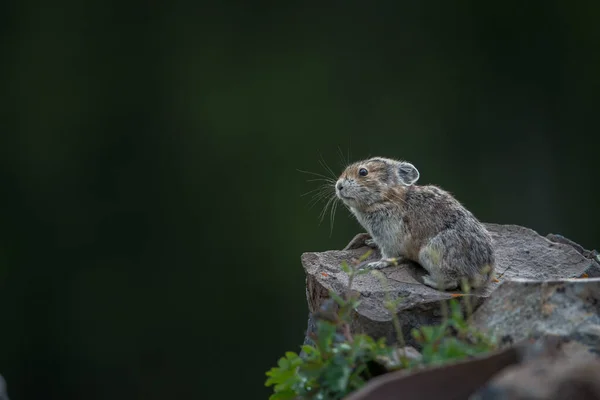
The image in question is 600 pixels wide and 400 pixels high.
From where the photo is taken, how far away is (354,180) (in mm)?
5754

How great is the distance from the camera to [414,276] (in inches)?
201

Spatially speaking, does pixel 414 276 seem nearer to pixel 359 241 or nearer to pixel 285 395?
pixel 359 241

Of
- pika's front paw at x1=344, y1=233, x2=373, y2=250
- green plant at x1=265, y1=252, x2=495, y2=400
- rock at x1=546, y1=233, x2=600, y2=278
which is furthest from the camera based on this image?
pika's front paw at x1=344, y1=233, x2=373, y2=250

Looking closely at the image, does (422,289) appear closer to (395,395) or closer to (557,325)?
(557,325)

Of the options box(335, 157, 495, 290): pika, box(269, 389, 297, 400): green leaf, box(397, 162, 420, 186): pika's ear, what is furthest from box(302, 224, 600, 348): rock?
box(269, 389, 297, 400): green leaf

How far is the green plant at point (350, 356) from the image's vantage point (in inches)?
104

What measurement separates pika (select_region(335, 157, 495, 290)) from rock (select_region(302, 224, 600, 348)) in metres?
0.12

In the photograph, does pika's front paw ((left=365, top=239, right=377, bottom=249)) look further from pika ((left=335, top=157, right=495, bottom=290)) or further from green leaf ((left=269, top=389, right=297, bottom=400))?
green leaf ((left=269, top=389, right=297, bottom=400))

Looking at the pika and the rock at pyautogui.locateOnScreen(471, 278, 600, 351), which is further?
the pika

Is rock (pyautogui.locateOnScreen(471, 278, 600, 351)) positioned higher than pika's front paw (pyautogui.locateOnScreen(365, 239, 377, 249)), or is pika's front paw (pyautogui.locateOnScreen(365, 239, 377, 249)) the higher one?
rock (pyautogui.locateOnScreen(471, 278, 600, 351))

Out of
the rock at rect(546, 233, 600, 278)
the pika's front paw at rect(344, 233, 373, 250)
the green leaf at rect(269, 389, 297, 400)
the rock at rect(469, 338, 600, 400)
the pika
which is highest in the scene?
the rock at rect(469, 338, 600, 400)

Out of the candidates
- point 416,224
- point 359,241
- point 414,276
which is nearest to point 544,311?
point 414,276

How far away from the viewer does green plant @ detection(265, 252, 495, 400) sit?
8.71 ft

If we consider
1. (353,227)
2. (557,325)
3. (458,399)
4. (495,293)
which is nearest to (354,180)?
(495,293)
